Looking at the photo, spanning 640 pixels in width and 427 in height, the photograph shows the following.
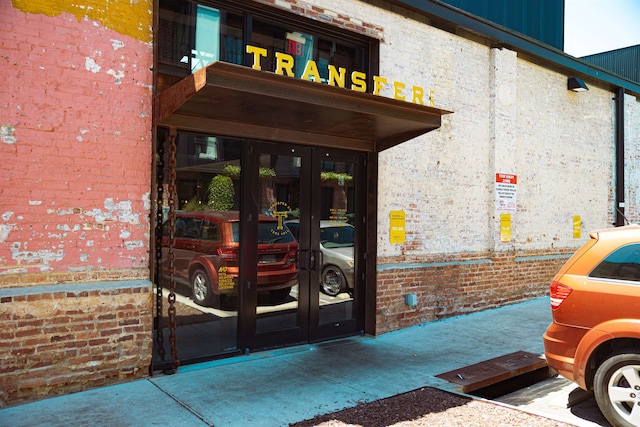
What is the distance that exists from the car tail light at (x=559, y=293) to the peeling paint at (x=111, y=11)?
471 centimetres

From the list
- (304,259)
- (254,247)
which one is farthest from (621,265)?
(254,247)

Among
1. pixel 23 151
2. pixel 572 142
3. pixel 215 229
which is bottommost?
pixel 215 229

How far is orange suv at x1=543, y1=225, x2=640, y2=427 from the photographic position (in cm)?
405

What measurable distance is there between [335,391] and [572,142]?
340 inches

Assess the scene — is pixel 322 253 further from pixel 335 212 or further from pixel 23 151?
pixel 23 151

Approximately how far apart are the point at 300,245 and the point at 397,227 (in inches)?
68.2

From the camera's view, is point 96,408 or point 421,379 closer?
point 96,408

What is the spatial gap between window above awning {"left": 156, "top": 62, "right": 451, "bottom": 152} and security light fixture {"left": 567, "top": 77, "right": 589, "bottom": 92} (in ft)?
19.9

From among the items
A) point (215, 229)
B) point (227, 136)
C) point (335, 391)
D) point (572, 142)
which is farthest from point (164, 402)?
point (572, 142)

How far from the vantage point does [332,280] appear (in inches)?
267

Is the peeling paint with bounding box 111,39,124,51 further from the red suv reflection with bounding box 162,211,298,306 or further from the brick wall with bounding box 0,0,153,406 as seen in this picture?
the red suv reflection with bounding box 162,211,298,306

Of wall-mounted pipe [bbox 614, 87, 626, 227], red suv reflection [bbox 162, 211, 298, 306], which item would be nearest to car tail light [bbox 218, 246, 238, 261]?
red suv reflection [bbox 162, 211, 298, 306]

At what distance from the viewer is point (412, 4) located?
24.4 feet

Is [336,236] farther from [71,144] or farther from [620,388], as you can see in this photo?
[620,388]
